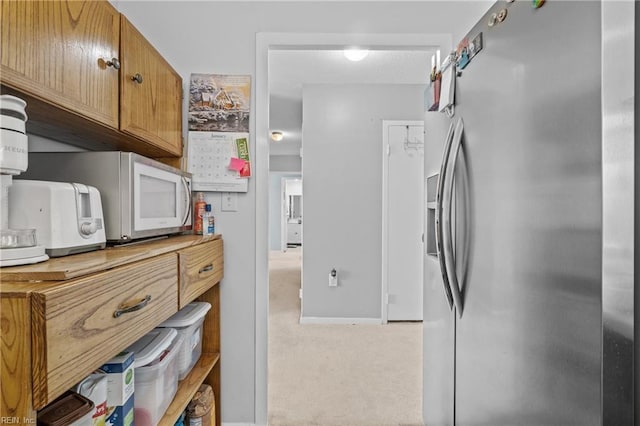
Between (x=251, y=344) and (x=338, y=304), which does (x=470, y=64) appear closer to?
(x=251, y=344)

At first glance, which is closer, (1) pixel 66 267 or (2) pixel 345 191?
(1) pixel 66 267

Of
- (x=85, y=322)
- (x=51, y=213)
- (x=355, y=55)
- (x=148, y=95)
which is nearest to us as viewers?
(x=85, y=322)

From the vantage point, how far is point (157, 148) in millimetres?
1571

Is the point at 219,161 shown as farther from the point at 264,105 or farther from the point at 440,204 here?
the point at 440,204

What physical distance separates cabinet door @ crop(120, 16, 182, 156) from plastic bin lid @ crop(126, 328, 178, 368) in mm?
746

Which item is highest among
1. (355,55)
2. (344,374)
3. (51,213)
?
(355,55)

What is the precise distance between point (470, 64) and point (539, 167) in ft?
1.70

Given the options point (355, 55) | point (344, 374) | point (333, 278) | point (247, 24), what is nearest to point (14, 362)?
point (247, 24)

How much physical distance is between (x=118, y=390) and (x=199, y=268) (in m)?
0.51

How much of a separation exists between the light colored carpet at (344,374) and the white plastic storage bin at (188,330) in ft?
2.14

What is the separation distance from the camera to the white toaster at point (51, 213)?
849 mm

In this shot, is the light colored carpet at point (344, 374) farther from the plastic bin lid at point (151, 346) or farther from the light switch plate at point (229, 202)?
the light switch plate at point (229, 202)

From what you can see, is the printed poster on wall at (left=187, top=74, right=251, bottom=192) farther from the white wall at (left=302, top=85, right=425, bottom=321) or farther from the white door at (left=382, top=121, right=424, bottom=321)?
the white door at (left=382, top=121, right=424, bottom=321)

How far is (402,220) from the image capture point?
354 centimetres
